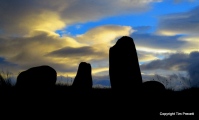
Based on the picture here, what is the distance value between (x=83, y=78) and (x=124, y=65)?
607 centimetres

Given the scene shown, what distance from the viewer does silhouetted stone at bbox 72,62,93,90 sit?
19.4 m

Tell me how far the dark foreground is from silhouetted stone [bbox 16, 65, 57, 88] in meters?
1.50

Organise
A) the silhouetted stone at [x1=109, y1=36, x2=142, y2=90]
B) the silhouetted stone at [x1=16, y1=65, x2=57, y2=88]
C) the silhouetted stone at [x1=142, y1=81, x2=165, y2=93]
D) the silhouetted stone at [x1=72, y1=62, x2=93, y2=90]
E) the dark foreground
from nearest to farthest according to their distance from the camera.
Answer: the dark foreground → the silhouetted stone at [x1=109, y1=36, x2=142, y2=90] → the silhouetted stone at [x1=16, y1=65, x2=57, y2=88] → the silhouetted stone at [x1=142, y1=81, x2=165, y2=93] → the silhouetted stone at [x1=72, y1=62, x2=93, y2=90]

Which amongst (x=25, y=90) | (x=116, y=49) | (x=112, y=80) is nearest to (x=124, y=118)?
(x=112, y=80)

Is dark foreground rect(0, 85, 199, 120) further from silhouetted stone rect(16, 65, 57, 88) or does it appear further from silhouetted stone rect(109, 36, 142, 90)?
A: silhouetted stone rect(16, 65, 57, 88)

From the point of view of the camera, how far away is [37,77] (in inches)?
677

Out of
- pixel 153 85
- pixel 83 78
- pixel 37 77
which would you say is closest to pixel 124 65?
pixel 153 85

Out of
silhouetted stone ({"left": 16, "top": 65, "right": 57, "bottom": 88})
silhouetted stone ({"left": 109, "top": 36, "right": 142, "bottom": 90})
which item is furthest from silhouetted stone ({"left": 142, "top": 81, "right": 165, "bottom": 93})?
silhouetted stone ({"left": 16, "top": 65, "right": 57, "bottom": 88})

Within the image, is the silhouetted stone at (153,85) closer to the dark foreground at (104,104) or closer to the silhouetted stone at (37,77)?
the dark foreground at (104,104)

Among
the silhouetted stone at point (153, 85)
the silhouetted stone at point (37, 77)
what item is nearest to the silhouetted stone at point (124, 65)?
the silhouetted stone at point (153, 85)

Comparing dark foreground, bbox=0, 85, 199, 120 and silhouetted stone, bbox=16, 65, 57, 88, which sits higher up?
silhouetted stone, bbox=16, 65, 57, 88

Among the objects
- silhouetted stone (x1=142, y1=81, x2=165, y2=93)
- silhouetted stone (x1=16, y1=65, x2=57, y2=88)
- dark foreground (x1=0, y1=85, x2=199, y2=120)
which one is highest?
silhouetted stone (x1=16, y1=65, x2=57, y2=88)

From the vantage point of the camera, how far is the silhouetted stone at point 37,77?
16922 millimetres

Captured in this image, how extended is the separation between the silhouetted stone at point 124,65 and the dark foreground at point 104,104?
17.8 inches
